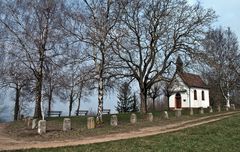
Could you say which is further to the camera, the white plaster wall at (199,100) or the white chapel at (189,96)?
the white plaster wall at (199,100)

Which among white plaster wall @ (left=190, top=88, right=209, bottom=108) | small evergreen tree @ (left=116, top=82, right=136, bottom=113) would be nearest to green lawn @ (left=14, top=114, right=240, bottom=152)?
small evergreen tree @ (left=116, top=82, right=136, bottom=113)

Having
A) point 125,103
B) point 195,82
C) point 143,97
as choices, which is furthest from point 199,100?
point 143,97

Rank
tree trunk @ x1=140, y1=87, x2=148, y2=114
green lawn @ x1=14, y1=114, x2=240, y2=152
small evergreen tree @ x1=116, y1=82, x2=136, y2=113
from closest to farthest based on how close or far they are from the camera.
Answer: green lawn @ x1=14, y1=114, x2=240, y2=152 → tree trunk @ x1=140, y1=87, x2=148, y2=114 → small evergreen tree @ x1=116, y1=82, x2=136, y2=113

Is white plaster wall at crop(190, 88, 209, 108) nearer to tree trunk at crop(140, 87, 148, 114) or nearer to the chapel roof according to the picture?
the chapel roof

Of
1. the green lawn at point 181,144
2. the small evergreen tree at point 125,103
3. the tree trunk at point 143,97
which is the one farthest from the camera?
the small evergreen tree at point 125,103

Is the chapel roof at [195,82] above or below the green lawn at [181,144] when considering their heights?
above

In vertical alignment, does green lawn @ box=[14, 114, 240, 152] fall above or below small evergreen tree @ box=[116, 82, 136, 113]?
below

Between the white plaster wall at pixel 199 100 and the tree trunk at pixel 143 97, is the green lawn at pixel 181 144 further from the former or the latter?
the white plaster wall at pixel 199 100

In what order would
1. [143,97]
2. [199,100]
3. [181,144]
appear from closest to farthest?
1. [181,144]
2. [143,97]
3. [199,100]

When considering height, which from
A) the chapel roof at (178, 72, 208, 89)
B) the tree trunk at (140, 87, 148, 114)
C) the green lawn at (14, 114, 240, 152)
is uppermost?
the chapel roof at (178, 72, 208, 89)

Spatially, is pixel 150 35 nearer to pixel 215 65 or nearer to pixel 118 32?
pixel 215 65

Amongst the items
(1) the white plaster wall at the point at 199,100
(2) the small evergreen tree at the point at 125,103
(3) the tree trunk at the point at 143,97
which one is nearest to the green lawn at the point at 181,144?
(3) the tree trunk at the point at 143,97

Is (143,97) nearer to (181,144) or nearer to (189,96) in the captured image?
(181,144)

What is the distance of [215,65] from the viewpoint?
108ft
